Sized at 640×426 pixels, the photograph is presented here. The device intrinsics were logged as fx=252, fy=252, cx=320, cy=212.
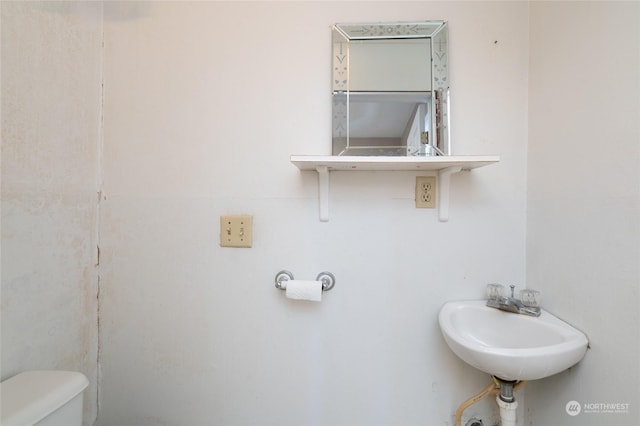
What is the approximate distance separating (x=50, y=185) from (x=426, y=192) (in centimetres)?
132

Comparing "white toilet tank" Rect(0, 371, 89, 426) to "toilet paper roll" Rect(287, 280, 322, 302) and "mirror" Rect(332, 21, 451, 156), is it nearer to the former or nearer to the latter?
"toilet paper roll" Rect(287, 280, 322, 302)

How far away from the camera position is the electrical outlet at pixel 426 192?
97 cm

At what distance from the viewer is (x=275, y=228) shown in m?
1.00

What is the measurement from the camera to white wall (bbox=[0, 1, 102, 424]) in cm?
73

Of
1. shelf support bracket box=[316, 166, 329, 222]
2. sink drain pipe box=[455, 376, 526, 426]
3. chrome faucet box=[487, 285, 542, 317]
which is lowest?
sink drain pipe box=[455, 376, 526, 426]

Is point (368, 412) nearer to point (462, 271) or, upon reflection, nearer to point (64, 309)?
point (462, 271)

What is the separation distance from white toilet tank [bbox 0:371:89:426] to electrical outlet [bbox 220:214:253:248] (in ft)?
1.85

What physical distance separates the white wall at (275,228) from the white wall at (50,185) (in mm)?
61

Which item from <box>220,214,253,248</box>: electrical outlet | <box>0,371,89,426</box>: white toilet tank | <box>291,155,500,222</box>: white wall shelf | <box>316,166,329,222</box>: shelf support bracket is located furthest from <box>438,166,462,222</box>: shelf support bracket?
<box>0,371,89,426</box>: white toilet tank

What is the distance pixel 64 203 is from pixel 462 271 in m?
1.48

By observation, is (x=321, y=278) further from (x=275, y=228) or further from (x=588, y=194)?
(x=588, y=194)

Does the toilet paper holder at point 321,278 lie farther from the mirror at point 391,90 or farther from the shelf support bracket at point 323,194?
the mirror at point 391,90

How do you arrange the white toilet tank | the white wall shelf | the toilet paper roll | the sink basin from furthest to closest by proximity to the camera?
the toilet paper roll < the white wall shelf < the sink basin < the white toilet tank

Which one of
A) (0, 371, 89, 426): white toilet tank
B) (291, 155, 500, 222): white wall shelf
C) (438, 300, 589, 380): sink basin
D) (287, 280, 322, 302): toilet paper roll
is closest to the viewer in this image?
(0, 371, 89, 426): white toilet tank
